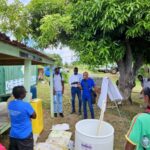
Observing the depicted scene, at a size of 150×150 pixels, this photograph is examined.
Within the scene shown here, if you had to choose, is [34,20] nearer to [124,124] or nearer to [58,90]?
[58,90]

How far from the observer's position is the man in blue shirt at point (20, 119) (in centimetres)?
453

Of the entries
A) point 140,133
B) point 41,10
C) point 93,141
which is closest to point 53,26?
point 41,10

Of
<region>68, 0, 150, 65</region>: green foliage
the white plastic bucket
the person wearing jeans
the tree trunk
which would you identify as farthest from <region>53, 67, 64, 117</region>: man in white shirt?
the white plastic bucket

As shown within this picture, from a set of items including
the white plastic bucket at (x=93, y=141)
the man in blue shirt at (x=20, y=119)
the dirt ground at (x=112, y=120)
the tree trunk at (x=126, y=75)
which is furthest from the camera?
the tree trunk at (x=126, y=75)

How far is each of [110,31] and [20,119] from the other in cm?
722

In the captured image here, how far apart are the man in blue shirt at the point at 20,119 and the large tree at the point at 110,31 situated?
590 cm

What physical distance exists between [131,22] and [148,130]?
26.7 feet

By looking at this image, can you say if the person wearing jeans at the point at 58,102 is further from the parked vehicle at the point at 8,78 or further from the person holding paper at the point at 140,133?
the person holding paper at the point at 140,133

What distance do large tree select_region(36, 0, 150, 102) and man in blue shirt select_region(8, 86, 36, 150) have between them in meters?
5.90

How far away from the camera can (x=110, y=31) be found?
1101 cm

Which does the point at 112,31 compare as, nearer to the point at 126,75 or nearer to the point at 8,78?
the point at 126,75

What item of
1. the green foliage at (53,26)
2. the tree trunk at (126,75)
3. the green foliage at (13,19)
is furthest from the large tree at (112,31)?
the green foliage at (13,19)

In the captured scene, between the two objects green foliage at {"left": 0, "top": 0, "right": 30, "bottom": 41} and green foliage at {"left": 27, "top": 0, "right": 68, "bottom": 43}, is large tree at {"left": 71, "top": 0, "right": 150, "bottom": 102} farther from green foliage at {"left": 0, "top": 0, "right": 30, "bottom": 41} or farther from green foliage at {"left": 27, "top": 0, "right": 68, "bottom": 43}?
green foliage at {"left": 0, "top": 0, "right": 30, "bottom": 41}

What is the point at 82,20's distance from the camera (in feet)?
35.9
